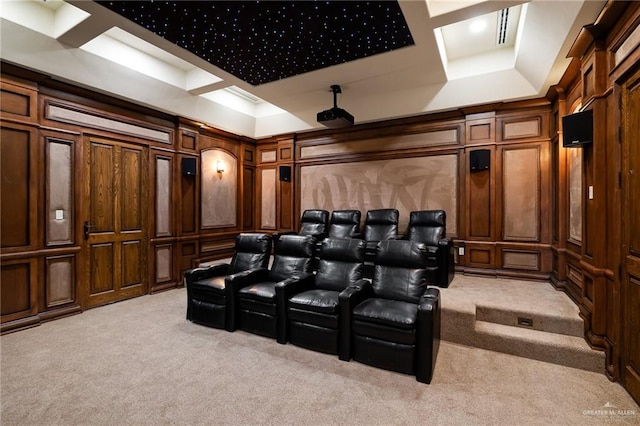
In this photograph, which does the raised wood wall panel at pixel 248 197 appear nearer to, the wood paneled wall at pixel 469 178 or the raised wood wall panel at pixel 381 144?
the raised wood wall panel at pixel 381 144

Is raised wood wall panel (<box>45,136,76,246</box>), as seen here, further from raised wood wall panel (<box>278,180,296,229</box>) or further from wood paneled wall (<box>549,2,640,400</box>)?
wood paneled wall (<box>549,2,640,400</box>)

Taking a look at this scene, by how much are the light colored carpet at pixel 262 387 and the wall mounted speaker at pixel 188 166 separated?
2.83 metres

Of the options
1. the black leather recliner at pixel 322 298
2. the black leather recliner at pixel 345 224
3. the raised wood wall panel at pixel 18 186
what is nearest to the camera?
the black leather recliner at pixel 322 298

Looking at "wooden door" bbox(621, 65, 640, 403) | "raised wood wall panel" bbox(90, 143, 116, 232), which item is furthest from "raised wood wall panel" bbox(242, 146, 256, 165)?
"wooden door" bbox(621, 65, 640, 403)

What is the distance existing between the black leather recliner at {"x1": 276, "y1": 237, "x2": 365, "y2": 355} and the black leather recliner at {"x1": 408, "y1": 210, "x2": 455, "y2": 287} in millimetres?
1146

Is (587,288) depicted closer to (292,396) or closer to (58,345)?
(292,396)

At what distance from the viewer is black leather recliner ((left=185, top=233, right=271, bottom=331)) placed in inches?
138

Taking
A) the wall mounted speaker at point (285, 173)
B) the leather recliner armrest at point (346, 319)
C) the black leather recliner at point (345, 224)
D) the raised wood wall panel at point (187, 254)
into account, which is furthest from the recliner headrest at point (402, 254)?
the raised wood wall panel at point (187, 254)

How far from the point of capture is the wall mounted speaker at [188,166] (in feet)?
17.2

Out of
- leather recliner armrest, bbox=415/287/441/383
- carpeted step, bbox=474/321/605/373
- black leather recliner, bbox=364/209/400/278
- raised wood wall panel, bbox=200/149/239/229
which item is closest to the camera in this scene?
leather recliner armrest, bbox=415/287/441/383

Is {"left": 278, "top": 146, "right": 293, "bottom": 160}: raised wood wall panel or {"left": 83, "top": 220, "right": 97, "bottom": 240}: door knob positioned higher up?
{"left": 278, "top": 146, "right": 293, "bottom": 160}: raised wood wall panel

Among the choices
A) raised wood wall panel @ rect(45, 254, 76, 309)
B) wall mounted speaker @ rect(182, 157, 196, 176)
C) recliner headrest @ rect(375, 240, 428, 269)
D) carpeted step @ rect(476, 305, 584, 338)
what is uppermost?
wall mounted speaker @ rect(182, 157, 196, 176)

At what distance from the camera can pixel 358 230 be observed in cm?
516

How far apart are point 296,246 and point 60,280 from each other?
2.99 m
